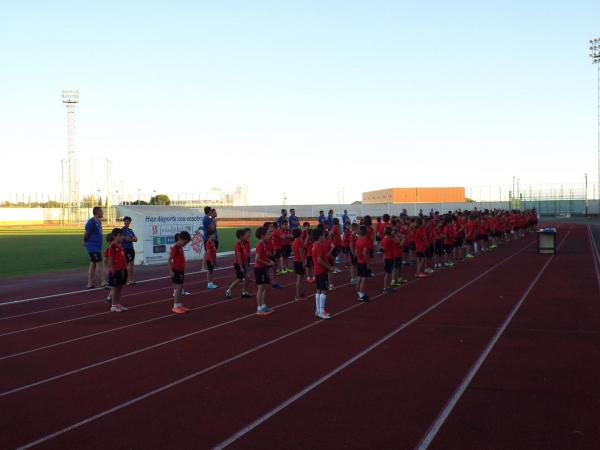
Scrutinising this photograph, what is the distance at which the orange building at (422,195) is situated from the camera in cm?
10231

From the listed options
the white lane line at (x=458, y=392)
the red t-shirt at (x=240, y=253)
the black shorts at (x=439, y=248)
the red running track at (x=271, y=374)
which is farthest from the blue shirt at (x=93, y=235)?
the white lane line at (x=458, y=392)

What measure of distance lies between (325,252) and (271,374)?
13.2 feet

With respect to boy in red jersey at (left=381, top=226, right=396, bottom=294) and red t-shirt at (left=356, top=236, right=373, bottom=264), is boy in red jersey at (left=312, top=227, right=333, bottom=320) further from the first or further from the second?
boy in red jersey at (left=381, top=226, right=396, bottom=294)

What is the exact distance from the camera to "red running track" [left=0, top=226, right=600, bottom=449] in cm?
496

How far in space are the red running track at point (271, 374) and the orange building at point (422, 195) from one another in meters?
93.1

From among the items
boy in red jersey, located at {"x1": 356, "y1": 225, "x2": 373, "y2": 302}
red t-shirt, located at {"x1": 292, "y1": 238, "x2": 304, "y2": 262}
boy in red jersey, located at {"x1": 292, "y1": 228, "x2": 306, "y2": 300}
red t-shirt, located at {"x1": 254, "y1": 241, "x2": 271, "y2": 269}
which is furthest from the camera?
red t-shirt, located at {"x1": 292, "y1": 238, "x2": 304, "y2": 262}

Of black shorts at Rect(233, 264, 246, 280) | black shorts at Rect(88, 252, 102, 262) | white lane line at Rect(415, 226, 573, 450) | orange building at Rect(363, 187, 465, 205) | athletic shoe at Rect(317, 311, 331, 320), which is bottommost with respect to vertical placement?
white lane line at Rect(415, 226, 573, 450)

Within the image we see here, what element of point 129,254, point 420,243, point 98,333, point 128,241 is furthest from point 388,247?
point 98,333

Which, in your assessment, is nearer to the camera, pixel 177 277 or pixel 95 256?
pixel 177 277

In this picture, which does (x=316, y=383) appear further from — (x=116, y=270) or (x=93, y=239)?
(x=93, y=239)

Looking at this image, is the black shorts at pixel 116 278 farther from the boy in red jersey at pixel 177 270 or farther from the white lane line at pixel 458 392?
the white lane line at pixel 458 392

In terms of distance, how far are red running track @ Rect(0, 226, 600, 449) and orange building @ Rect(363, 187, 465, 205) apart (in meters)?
93.1

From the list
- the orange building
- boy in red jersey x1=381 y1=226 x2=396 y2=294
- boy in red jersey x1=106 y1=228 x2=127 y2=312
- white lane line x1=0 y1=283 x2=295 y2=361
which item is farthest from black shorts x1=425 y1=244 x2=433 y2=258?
the orange building

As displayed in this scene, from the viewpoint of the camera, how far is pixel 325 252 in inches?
411
